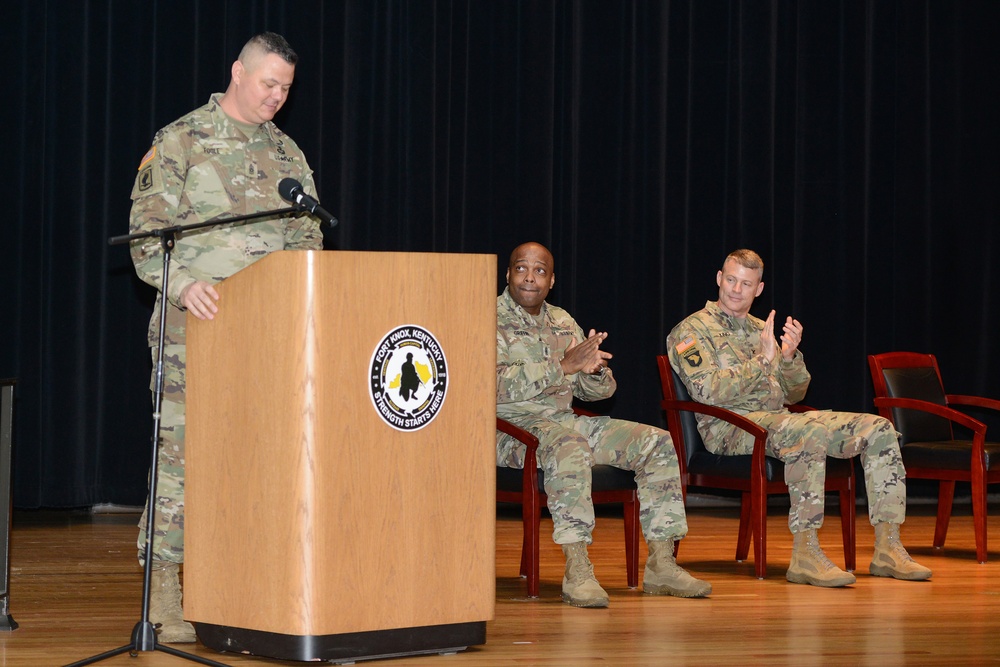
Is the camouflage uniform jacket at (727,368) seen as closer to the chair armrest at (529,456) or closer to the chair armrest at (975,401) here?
the chair armrest at (529,456)

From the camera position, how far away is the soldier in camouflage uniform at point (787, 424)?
171 inches

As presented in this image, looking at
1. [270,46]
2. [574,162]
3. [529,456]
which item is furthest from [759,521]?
[574,162]

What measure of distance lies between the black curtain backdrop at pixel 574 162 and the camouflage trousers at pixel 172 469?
2759 mm

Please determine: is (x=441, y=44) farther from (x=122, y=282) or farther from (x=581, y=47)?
(x=122, y=282)

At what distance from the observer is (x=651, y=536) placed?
161 inches

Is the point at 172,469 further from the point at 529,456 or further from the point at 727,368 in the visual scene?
the point at 727,368

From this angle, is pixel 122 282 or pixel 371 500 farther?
pixel 122 282

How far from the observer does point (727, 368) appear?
15.1 feet

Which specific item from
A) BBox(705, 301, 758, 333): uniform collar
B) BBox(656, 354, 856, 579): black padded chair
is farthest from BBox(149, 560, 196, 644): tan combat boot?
BBox(705, 301, 758, 333): uniform collar

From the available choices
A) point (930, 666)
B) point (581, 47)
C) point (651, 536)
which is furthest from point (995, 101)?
point (930, 666)

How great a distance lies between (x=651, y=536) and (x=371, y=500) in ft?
4.99

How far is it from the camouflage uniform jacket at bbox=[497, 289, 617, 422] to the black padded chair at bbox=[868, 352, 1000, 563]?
1.48 meters

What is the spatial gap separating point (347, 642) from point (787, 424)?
2154 mm

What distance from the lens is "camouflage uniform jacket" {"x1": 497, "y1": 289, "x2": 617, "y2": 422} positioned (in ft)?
13.8
